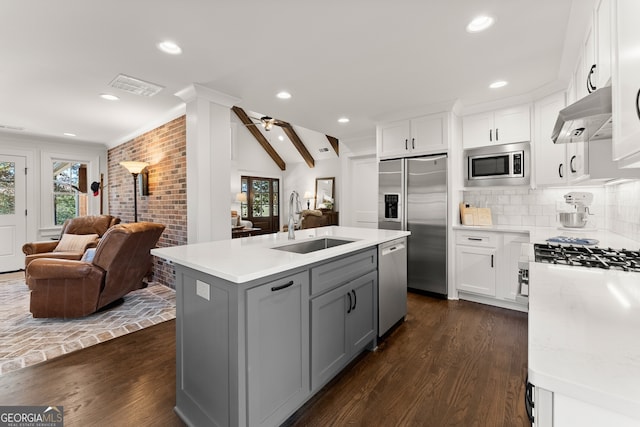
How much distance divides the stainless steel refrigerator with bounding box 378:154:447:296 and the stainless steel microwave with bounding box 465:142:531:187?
0.39 meters

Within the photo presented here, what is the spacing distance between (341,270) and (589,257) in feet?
4.55

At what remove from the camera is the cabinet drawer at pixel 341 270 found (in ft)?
5.52

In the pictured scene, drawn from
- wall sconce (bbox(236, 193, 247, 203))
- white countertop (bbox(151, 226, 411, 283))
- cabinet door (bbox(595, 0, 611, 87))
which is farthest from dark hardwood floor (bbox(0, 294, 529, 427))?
wall sconce (bbox(236, 193, 247, 203))

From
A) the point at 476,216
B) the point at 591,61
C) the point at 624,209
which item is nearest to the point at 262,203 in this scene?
the point at 476,216

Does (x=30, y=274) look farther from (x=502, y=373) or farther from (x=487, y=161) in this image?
(x=487, y=161)

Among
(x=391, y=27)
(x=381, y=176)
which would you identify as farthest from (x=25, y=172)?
(x=391, y=27)

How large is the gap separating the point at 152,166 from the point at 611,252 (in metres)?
5.07

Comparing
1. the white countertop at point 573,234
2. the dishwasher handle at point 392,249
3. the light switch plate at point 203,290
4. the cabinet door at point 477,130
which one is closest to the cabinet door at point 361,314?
the dishwasher handle at point 392,249

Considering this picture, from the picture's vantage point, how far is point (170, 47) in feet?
7.34

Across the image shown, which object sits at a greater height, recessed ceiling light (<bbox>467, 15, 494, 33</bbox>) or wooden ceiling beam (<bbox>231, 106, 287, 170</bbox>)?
wooden ceiling beam (<bbox>231, 106, 287, 170</bbox>)

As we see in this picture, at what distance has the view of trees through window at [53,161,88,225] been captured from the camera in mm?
5566

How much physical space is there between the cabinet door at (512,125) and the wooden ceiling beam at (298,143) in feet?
17.0

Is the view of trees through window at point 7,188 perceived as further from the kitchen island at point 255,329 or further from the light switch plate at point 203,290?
the light switch plate at point 203,290

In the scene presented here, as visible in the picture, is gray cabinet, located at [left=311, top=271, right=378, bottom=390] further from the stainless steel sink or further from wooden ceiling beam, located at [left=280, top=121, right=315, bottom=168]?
wooden ceiling beam, located at [left=280, top=121, right=315, bottom=168]
